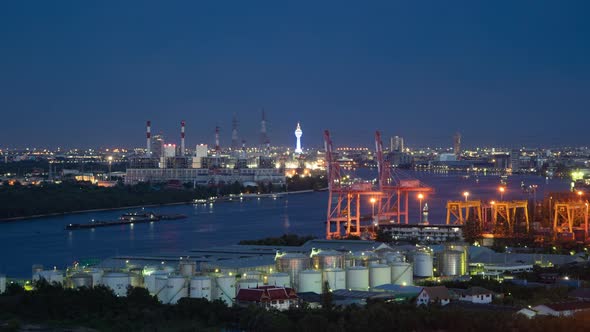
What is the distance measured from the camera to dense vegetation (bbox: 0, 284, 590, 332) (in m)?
6.55

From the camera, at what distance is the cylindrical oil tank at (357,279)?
8.60 meters

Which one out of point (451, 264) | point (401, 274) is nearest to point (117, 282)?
point (401, 274)

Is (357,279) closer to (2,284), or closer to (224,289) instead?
(224,289)

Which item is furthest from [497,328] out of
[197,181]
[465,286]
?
[197,181]

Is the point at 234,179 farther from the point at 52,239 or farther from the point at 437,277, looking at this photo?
the point at 437,277

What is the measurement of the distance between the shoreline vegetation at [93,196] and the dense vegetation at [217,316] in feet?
33.7

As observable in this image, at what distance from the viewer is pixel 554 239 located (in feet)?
41.4

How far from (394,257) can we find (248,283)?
1.66m

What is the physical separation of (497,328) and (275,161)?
2816cm

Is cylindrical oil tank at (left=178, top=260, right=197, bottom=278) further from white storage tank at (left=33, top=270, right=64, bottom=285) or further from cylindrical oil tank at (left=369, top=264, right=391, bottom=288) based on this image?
cylindrical oil tank at (left=369, top=264, right=391, bottom=288)

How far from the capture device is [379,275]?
8750mm

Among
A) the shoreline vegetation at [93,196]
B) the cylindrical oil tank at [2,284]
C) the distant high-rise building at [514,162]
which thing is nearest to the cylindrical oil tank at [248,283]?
the cylindrical oil tank at [2,284]

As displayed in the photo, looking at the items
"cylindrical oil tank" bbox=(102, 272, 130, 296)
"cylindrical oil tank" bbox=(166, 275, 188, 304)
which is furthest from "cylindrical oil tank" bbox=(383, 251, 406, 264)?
"cylindrical oil tank" bbox=(102, 272, 130, 296)

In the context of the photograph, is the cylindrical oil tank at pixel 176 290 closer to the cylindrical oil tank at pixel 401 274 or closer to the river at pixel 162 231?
the cylindrical oil tank at pixel 401 274
